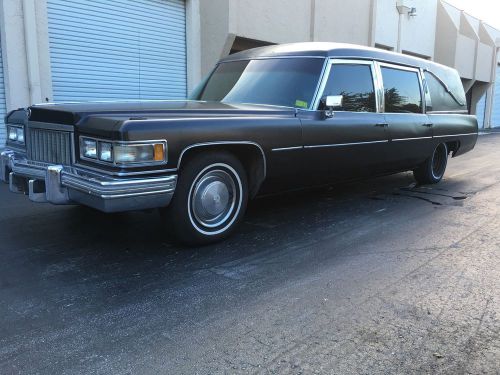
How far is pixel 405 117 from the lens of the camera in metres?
6.34

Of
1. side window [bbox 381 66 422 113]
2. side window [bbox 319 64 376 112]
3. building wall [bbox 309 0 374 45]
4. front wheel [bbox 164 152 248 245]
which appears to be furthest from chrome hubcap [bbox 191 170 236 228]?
building wall [bbox 309 0 374 45]

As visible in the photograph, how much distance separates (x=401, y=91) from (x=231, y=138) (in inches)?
126

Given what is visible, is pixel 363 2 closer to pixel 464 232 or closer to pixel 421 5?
pixel 421 5

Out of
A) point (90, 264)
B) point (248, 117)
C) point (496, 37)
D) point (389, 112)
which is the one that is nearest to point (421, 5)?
point (496, 37)

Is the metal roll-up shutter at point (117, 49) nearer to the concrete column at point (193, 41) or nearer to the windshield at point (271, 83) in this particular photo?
the concrete column at point (193, 41)

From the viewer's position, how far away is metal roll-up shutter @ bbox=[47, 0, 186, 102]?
10.0 m

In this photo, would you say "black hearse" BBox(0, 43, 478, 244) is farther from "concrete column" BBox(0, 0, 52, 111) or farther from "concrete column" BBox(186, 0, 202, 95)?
"concrete column" BBox(186, 0, 202, 95)

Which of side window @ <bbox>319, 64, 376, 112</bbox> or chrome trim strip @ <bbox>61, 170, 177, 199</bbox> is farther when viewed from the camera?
side window @ <bbox>319, 64, 376, 112</bbox>

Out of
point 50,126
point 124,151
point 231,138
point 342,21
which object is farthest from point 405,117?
point 342,21

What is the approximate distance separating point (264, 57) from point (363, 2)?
14.2 metres

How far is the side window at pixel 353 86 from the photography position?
5.27 metres

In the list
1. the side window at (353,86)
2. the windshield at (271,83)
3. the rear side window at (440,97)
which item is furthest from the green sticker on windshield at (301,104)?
the rear side window at (440,97)

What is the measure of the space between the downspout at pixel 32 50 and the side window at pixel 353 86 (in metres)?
6.57

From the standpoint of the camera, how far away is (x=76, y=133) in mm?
3809
